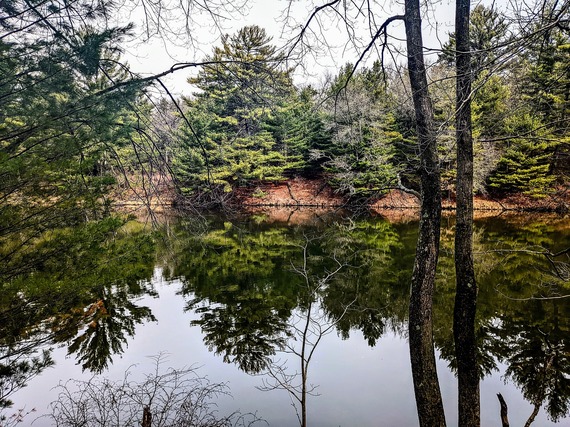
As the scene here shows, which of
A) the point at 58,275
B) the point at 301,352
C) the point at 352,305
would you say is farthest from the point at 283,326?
the point at 58,275

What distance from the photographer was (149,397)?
5.45 metres

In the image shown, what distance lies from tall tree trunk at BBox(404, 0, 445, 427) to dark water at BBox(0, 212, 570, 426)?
78cm

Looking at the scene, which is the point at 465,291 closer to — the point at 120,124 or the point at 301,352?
the point at 301,352

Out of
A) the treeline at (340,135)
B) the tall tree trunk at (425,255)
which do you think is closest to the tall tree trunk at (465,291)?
the tall tree trunk at (425,255)

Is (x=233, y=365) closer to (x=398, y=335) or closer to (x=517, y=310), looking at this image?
(x=398, y=335)

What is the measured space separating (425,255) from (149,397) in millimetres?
4677

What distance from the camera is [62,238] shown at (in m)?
2.98

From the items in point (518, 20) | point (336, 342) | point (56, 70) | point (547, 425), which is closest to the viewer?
point (518, 20)

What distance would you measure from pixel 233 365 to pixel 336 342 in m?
2.27

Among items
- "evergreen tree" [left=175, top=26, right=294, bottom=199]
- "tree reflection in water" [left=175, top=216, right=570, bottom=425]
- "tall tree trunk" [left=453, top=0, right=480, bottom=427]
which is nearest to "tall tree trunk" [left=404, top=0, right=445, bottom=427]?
"tall tree trunk" [left=453, top=0, right=480, bottom=427]

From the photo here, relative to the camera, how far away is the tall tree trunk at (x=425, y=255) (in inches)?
145

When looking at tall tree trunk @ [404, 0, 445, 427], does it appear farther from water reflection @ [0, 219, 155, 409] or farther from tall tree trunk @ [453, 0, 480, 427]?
water reflection @ [0, 219, 155, 409]

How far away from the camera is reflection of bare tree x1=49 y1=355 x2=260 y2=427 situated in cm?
486

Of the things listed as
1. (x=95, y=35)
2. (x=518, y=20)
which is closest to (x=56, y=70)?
(x=95, y=35)
